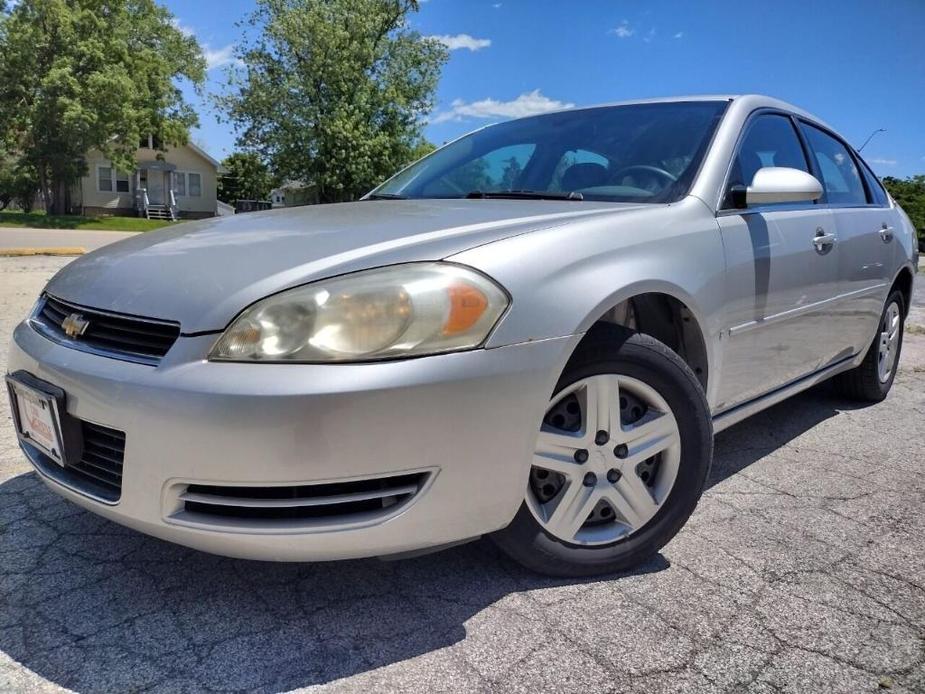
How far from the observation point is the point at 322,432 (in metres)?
1.64

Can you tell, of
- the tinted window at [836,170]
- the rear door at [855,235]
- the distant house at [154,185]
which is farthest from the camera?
the distant house at [154,185]

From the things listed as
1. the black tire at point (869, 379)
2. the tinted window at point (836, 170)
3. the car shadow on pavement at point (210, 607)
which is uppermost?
the tinted window at point (836, 170)

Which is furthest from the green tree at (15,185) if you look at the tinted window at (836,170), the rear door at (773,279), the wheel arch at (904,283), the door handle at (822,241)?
the door handle at (822,241)

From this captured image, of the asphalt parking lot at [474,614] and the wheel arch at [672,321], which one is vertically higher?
the wheel arch at [672,321]

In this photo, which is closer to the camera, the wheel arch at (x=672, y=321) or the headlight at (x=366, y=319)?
the headlight at (x=366, y=319)

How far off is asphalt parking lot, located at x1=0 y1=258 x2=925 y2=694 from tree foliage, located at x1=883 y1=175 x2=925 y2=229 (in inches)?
1012

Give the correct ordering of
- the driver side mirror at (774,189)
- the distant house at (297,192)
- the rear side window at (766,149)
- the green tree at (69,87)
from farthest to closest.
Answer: the distant house at (297,192) → the green tree at (69,87) → the rear side window at (766,149) → the driver side mirror at (774,189)

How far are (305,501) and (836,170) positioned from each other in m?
3.34

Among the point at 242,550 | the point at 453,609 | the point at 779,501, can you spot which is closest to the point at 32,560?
the point at 242,550

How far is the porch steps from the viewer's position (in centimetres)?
3591

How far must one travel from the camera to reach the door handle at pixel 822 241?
309 cm

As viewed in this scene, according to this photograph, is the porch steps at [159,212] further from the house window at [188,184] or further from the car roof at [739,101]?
the car roof at [739,101]

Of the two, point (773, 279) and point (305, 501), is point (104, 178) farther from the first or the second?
point (305, 501)

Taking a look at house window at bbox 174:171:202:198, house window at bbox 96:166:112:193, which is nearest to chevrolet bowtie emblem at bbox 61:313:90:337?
house window at bbox 96:166:112:193
